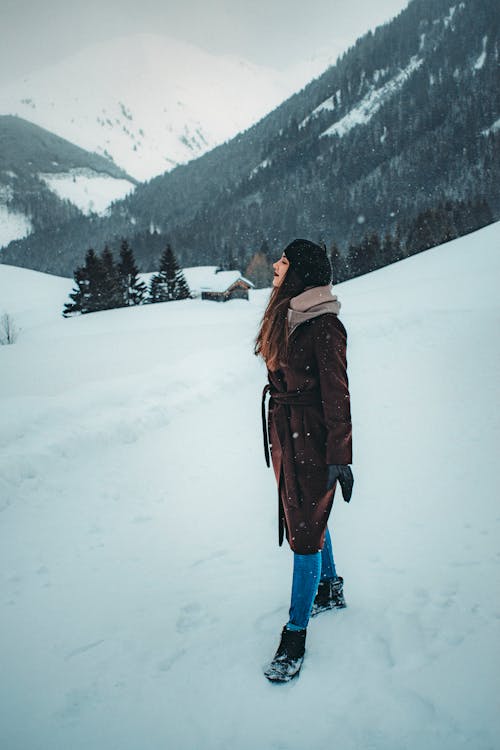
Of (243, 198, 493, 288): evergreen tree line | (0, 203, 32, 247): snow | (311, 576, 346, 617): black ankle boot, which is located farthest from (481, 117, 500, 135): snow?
(0, 203, 32, 247): snow

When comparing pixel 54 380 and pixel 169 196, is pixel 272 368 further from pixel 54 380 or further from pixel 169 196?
pixel 169 196

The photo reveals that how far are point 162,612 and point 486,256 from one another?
26.4 metres

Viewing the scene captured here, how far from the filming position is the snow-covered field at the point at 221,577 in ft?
6.55

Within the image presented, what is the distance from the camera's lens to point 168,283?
47.9 meters

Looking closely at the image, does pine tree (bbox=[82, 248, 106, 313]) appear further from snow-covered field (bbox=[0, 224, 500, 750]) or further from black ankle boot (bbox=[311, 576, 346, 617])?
black ankle boot (bbox=[311, 576, 346, 617])

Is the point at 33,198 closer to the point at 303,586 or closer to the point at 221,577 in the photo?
the point at 221,577

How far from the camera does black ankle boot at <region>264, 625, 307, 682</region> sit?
2170 mm

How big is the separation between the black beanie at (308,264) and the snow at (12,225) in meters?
178

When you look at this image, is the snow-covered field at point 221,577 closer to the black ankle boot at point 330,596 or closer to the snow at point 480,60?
the black ankle boot at point 330,596

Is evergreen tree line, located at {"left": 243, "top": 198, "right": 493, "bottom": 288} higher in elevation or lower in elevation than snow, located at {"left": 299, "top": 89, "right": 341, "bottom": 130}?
lower

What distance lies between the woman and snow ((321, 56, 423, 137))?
155 metres

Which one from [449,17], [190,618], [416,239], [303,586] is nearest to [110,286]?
[416,239]

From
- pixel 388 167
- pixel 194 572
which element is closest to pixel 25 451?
pixel 194 572

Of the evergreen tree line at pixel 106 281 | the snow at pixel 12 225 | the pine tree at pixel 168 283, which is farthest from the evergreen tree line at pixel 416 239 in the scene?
the snow at pixel 12 225
